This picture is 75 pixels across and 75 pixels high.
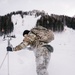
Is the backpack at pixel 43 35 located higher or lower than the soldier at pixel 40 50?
higher

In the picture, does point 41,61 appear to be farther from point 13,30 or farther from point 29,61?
point 13,30

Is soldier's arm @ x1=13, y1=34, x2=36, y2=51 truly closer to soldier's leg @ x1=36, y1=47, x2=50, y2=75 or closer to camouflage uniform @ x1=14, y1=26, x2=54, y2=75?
camouflage uniform @ x1=14, y1=26, x2=54, y2=75

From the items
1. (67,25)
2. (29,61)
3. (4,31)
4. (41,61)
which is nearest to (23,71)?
(29,61)

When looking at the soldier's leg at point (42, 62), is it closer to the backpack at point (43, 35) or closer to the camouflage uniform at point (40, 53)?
the camouflage uniform at point (40, 53)

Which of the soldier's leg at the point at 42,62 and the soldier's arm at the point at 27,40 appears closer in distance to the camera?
the soldier's arm at the point at 27,40

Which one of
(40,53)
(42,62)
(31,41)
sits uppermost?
(31,41)

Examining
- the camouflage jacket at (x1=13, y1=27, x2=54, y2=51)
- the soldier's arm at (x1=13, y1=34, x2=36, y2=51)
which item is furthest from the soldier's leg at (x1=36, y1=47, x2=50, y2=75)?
the soldier's arm at (x1=13, y1=34, x2=36, y2=51)

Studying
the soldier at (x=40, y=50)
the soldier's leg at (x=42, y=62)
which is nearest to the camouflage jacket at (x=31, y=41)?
the soldier at (x=40, y=50)

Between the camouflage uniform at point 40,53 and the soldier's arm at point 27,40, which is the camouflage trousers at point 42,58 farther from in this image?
the soldier's arm at point 27,40

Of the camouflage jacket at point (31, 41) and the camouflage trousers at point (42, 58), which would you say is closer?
the camouflage jacket at point (31, 41)

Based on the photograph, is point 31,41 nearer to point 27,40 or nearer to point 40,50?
point 27,40

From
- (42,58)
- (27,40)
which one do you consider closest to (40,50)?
(42,58)

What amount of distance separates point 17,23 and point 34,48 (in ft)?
314

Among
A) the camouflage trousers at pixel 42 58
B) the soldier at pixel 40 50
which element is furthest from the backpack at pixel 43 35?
the camouflage trousers at pixel 42 58
